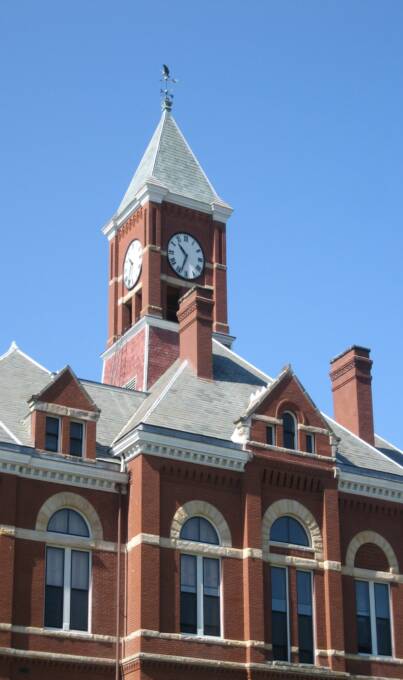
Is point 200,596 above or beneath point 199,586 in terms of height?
beneath

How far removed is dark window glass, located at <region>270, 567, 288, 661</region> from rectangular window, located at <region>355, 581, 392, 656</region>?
2.91m

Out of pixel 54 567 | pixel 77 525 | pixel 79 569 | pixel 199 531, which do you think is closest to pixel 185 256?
pixel 199 531

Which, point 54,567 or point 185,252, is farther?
point 185,252

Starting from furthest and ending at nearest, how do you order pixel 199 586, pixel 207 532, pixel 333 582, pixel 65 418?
pixel 333 582 < pixel 207 532 < pixel 65 418 < pixel 199 586

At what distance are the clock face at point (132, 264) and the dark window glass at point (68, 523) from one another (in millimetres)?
14978

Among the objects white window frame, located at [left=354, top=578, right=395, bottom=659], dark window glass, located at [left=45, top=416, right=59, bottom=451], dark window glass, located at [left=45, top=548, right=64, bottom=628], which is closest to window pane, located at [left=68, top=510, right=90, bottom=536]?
dark window glass, located at [left=45, top=548, right=64, bottom=628]

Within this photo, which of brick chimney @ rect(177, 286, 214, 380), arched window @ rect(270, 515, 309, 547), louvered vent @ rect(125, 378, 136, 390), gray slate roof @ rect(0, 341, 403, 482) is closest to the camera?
gray slate roof @ rect(0, 341, 403, 482)

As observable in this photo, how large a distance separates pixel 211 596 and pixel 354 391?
11598 mm

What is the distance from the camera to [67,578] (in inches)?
1465

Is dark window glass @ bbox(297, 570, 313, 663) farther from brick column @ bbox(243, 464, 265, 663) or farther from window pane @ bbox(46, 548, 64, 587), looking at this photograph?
window pane @ bbox(46, 548, 64, 587)

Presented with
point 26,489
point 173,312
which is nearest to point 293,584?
point 26,489

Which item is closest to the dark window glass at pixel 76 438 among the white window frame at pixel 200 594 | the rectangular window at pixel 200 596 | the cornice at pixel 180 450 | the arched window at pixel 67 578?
the cornice at pixel 180 450

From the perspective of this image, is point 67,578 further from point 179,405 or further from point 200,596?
point 179,405

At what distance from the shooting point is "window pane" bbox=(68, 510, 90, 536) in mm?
37906
